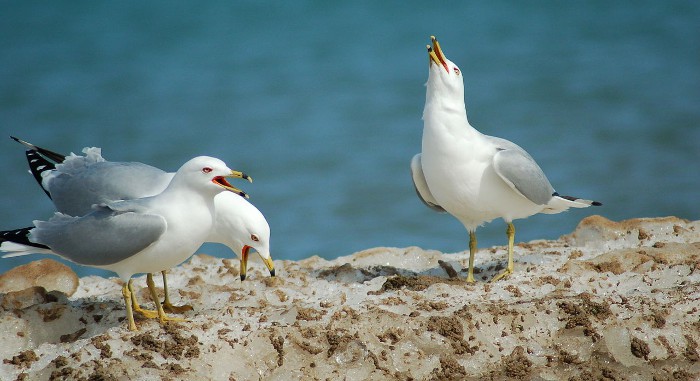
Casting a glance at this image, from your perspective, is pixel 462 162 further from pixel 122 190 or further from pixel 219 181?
pixel 122 190

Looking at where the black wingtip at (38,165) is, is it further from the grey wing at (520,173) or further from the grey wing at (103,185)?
the grey wing at (520,173)

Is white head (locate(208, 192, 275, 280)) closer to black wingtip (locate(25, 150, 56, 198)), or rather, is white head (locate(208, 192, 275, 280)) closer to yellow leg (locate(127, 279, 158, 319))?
yellow leg (locate(127, 279, 158, 319))

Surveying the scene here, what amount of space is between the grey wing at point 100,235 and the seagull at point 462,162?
1.63m

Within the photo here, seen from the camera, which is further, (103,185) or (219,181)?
(103,185)

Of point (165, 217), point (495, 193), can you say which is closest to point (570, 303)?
point (495, 193)

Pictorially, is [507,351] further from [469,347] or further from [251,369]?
[251,369]

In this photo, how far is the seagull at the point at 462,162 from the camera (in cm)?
512

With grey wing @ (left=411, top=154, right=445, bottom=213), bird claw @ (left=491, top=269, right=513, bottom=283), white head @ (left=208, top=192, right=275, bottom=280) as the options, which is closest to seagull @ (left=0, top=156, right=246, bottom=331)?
white head @ (left=208, top=192, right=275, bottom=280)

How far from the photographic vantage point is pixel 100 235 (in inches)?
168

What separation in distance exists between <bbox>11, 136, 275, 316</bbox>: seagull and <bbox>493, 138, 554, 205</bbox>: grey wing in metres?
1.31

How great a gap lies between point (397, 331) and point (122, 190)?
1459 mm

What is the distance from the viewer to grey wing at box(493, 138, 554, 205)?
16.8 feet

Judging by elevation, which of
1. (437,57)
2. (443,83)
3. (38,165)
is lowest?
(38,165)

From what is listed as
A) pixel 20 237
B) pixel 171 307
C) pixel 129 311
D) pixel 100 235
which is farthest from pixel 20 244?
pixel 171 307
